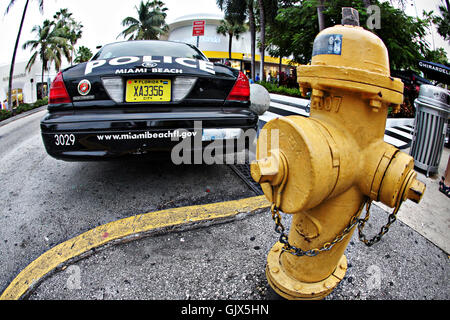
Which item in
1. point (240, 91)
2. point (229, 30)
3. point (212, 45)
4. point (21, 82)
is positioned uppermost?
point (229, 30)

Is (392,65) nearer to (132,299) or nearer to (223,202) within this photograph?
(223,202)

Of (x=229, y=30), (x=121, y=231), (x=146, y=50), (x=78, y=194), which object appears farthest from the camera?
(x=229, y=30)

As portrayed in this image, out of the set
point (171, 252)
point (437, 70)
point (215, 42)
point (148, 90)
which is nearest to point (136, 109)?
point (148, 90)

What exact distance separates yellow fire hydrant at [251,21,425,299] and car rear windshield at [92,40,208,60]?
2.09m

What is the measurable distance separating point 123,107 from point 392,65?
370 inches

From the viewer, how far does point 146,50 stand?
2863mm

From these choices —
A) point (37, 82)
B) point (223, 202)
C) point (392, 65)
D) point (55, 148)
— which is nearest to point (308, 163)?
point (223, 202)

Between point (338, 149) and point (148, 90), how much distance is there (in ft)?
5.69

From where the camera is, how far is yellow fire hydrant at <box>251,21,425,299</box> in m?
0.95

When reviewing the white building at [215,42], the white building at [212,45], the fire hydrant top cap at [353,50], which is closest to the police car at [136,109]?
the fire hydrant top cap at [353,50]

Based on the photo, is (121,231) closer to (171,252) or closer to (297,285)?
(171,252)

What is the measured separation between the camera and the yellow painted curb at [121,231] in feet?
4.75

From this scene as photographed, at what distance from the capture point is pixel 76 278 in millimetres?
1475

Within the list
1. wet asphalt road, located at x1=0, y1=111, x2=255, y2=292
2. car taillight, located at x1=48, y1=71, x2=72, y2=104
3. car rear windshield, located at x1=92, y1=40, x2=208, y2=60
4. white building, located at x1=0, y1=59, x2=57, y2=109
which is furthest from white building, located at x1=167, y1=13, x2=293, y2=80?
car taillight, located at x1=48, y1=71, x2=72, y2=104
